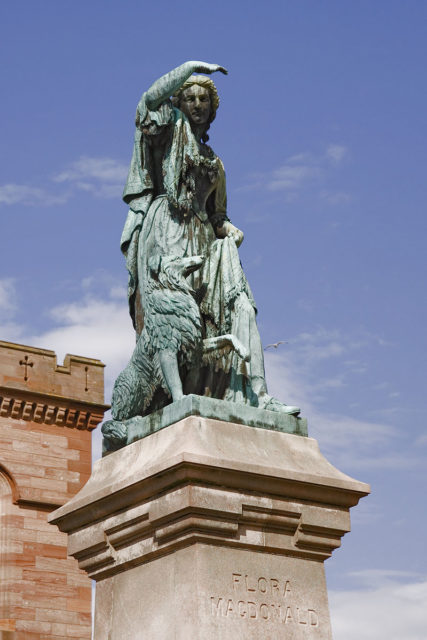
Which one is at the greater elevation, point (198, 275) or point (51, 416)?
point (51, 416)

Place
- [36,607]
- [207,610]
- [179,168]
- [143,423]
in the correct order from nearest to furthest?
[207,610]
[143,423]
[179,168]
[36,607]

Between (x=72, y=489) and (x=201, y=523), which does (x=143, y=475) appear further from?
(x=72, y=489)

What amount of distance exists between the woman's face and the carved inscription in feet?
11.0

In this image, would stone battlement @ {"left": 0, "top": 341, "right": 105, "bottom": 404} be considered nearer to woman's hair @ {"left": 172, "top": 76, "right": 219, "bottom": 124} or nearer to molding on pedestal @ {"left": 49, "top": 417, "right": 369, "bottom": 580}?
woman's hair @ {"left": 172, "top": 76, "right": 219, "bottom": 124}

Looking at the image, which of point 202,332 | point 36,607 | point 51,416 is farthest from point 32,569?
point 202,332

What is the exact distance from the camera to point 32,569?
32.5 meters

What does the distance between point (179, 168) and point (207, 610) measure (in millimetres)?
3140

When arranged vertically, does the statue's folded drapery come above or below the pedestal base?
above

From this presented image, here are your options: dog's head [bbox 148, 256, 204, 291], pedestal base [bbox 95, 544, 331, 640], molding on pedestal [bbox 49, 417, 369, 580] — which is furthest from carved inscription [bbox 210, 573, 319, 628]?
dog's head [bbox 148, 256, 204, 291]

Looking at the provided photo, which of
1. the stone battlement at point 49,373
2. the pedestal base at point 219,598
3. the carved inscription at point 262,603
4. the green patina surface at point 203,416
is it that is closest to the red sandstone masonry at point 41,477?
the stone battlement at point 49,373

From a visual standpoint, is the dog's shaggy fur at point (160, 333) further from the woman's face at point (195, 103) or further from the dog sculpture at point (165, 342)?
the woman's face at point (195, 103)

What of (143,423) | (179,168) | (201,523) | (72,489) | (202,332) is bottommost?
(201,523)

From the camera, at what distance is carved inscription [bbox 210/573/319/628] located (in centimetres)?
674

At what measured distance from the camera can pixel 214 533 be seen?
6867 millimetres
